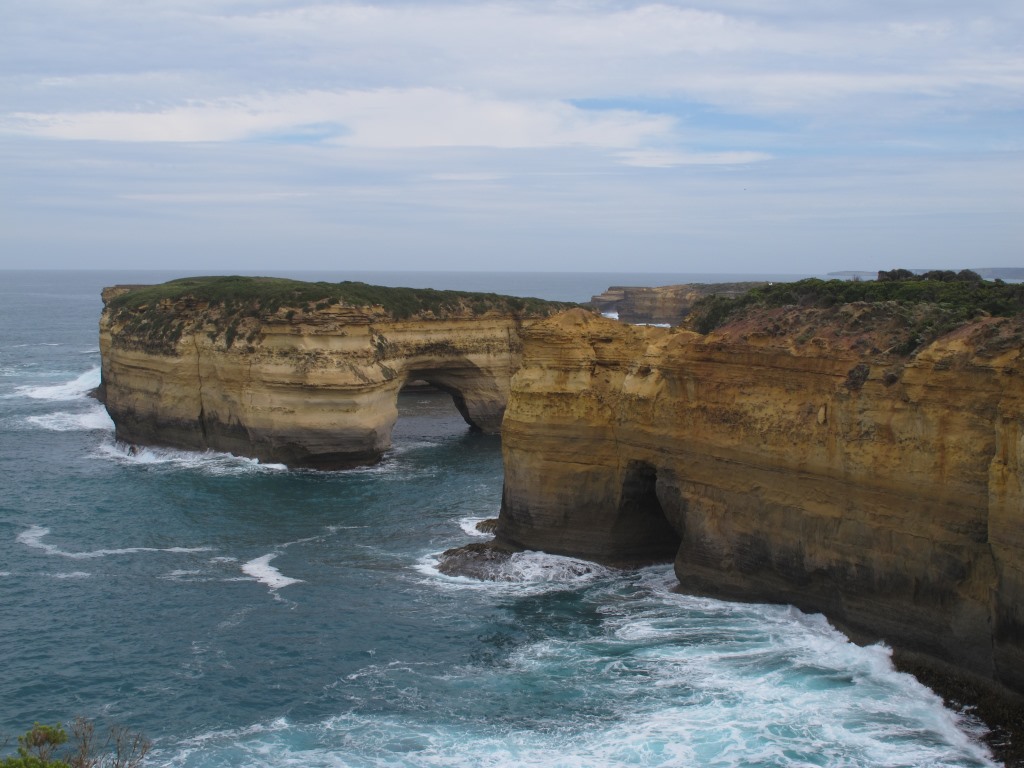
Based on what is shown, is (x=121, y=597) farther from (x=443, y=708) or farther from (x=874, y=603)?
(x=874, y=603)

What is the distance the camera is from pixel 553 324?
102 ft

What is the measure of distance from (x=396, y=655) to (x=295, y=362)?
24.8 meters

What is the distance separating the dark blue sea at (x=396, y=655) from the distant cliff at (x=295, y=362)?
27.6 ft

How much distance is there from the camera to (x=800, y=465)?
24.9m

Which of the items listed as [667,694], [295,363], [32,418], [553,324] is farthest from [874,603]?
[32,418]

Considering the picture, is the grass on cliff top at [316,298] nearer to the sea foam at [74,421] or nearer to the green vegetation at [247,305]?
the green vegetation at [247,305]

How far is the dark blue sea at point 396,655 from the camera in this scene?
64.0 ft

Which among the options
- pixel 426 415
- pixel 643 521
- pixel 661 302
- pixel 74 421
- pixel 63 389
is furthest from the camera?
pixel 661 302

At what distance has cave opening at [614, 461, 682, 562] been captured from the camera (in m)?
29.8

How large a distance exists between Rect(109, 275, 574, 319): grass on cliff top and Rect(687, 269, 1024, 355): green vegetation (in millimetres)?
22597

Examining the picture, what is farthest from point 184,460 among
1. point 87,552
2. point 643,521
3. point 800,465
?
point 800,465

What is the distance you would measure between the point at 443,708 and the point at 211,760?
4710 millimetres

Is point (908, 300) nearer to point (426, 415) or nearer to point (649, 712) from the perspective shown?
point (649, 712)

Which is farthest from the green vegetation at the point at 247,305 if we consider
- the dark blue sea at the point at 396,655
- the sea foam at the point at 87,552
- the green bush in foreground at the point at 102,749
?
the green bush in foreground at the point at 102,749
